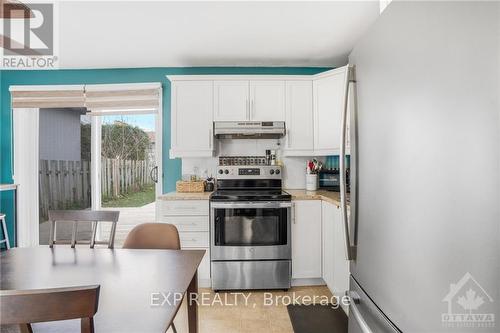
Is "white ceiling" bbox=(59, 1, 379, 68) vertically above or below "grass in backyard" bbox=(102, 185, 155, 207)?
above

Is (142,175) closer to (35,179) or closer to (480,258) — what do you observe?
(35,179)

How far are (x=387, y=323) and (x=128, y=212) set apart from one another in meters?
3.63

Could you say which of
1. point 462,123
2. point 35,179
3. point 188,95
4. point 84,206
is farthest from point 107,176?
point 462,123

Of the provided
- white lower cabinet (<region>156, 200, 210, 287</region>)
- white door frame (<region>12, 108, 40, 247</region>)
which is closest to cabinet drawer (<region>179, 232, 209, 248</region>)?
white lower cabinet (<region>156, 200, 210, 287</region>)

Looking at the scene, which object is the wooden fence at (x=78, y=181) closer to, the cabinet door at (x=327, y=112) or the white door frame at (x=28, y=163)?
the white door frame at (x=28, y=163)

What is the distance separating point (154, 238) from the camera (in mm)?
1769

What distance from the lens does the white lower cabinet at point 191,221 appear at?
2.68 m

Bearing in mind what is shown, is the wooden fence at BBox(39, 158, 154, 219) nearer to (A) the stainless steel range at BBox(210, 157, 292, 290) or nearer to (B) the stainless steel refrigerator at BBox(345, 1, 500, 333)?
→ (A) the stainless steel range at BBox(210, 157, 292, 290)

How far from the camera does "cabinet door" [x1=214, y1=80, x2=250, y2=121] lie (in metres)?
3.05

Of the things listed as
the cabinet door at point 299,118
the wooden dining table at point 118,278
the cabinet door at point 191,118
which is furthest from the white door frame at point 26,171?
the cabinet door at point 299,118

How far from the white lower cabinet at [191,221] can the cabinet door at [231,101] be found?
1035 mm

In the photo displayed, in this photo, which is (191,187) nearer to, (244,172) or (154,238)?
(244,172)

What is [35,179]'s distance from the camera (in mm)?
3557

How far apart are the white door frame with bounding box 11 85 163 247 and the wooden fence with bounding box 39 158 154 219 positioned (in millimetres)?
113
